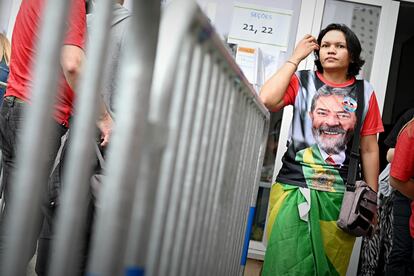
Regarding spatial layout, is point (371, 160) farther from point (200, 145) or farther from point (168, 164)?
point (168, 164)

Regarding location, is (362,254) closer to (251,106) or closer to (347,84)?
(347,84)

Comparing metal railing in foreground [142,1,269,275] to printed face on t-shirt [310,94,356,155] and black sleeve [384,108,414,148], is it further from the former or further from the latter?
black sleeve [384,108,414,148]

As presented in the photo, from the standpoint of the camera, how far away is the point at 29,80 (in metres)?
1.80

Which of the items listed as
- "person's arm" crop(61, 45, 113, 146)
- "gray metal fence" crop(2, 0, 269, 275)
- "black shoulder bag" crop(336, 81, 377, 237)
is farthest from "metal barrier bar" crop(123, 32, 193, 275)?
"black shoulder bag" crop(336, 81, 377, 237)

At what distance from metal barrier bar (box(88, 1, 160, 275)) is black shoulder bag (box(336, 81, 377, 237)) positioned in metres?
1.53

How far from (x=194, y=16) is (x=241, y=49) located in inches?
116

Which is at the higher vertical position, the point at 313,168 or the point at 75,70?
the point at 75,70

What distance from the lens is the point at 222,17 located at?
A: 3.71 m

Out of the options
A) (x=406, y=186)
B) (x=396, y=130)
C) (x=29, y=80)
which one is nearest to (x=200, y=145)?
(x=29, y=80)

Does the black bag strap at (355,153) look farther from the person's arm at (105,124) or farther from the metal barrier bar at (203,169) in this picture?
the metal barrier bar at (203,169)

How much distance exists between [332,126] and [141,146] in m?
1.57

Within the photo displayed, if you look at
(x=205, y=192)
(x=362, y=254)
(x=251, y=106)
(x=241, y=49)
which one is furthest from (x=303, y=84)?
(x=362, y=254)

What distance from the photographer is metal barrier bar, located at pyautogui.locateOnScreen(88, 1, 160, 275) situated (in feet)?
2.23

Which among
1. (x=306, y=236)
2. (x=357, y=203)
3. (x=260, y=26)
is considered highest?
(x=260, y=26)
